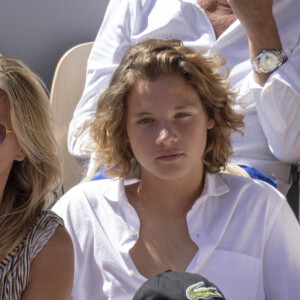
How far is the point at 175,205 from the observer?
185 cm

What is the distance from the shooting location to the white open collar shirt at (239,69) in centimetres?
221

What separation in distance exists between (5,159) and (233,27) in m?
1.24

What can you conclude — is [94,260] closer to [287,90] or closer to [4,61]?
[4,61]

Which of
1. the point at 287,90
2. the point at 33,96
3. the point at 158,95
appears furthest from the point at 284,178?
the point at 33,96

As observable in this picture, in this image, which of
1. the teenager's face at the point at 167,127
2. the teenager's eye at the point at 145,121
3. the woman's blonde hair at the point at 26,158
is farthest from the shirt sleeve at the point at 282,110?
the woman's blonde hair at the point at 26,158

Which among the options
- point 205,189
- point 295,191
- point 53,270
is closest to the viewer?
point 53,270

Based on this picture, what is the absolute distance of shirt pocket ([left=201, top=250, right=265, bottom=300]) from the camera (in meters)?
1.71

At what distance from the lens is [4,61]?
5.05 ft

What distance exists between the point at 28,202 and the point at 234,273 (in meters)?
0.58

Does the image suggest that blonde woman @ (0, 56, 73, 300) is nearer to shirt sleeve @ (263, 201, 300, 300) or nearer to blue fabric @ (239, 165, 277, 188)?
shirt sleeve @ (263, 201, 300, 300)

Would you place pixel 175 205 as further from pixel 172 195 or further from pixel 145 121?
pixel 145 121

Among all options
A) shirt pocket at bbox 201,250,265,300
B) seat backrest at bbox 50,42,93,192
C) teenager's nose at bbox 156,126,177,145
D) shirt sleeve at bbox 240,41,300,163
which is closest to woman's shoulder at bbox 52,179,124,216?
teenager's nose at bbox 156,126,177,145

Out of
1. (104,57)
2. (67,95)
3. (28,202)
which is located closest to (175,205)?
(28,202)

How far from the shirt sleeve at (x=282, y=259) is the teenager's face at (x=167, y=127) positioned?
0.28 meters
